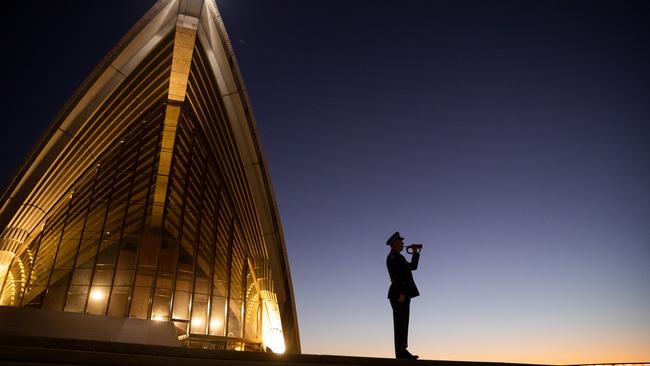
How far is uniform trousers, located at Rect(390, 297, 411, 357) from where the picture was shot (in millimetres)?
5375

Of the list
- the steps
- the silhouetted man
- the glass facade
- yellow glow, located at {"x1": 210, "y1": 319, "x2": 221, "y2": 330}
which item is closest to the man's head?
the silhouetted man

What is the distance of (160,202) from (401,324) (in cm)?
1635

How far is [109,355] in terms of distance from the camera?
3717mm

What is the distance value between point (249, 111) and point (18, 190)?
25.4ft

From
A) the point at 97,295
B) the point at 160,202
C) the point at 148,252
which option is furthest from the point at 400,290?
the point at 160,202

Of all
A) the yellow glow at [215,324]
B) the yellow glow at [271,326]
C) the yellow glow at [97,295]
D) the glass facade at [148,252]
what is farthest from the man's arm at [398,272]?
the yellow glow at [271,326]

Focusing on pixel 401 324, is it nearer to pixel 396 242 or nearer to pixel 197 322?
pixel 396 242

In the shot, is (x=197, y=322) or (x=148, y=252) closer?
(x=197, y=322)

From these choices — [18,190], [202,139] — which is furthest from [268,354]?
[202,139]

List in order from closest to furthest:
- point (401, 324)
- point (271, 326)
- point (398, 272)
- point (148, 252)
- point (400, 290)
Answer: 1. point (401, 324)
2. point (400, 290)
3. point (398, 272)
4. point (148, 252)
5. point (271, 326)

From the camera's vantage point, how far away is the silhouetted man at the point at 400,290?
538 centimetres

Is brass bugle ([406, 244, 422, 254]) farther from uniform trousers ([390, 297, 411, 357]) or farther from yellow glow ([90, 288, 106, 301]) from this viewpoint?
yellow glow ([90, 288, 106, 301])

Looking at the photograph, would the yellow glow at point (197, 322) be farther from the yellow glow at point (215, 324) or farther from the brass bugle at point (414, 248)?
the brass bugle at point (414, 248)

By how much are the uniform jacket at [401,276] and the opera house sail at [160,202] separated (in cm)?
1087
